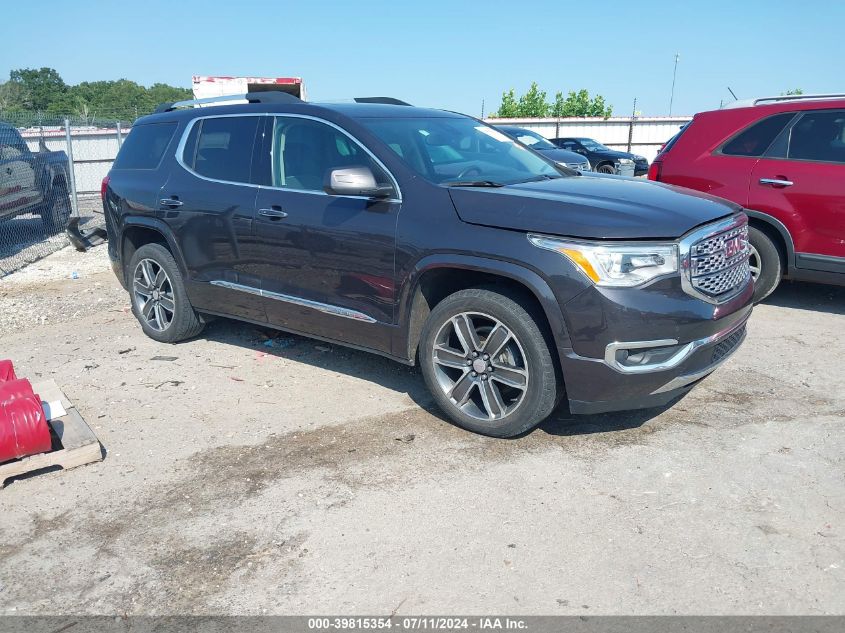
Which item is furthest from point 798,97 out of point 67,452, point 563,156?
point 563,156

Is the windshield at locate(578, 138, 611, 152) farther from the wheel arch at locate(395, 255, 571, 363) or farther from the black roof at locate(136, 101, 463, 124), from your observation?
the wheel arch at locate(395, 255, 571, 363)

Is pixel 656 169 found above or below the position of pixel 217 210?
above

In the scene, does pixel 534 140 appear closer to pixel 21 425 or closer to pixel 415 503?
pixel 415 503

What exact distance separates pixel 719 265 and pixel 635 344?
771 mm

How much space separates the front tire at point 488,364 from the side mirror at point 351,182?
0.80 metres

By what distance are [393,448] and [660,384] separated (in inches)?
59.9

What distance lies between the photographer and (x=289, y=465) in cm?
410

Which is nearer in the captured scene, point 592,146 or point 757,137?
point 757,137

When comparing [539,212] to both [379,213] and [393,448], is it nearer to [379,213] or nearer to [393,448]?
[379,213]

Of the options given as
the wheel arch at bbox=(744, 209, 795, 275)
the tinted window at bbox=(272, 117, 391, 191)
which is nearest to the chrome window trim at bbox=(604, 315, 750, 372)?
the tinted window at bbox=(272, 117, 391, 191)

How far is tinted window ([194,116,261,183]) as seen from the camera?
17.6 ft

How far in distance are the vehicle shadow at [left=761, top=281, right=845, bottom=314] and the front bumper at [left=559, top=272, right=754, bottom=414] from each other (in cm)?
364

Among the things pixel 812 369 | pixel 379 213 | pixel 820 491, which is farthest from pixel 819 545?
pixel 379 213

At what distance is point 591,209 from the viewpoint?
3869mm
